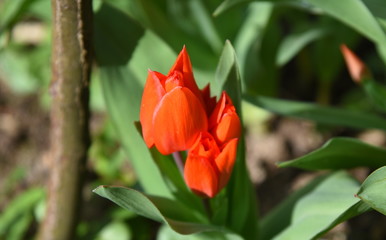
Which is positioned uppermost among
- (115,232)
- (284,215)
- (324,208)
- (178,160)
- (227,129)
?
(227,129)

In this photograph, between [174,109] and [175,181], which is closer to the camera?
[174,109]

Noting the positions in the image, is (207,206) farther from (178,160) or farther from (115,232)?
(115,232)

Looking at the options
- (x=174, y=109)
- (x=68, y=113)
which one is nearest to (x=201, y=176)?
(x=174, y=109)

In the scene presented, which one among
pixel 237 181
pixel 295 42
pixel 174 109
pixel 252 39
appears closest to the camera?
pixel 174 109

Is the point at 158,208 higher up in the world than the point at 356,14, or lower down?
lower down

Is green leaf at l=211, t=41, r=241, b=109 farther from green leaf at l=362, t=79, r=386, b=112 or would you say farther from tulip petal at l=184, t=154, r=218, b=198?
green leaf at l=362, t=79, r=386, b=112

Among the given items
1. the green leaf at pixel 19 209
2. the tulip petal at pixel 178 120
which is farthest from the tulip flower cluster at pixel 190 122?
the green leaf at pixel 19 209

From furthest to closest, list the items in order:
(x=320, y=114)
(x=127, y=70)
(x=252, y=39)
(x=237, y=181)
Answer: (x=252, y=39)
(x=320, y=114)
(x=127, y=70)
(x=237, y=181)

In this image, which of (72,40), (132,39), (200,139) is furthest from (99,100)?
(200,139)
